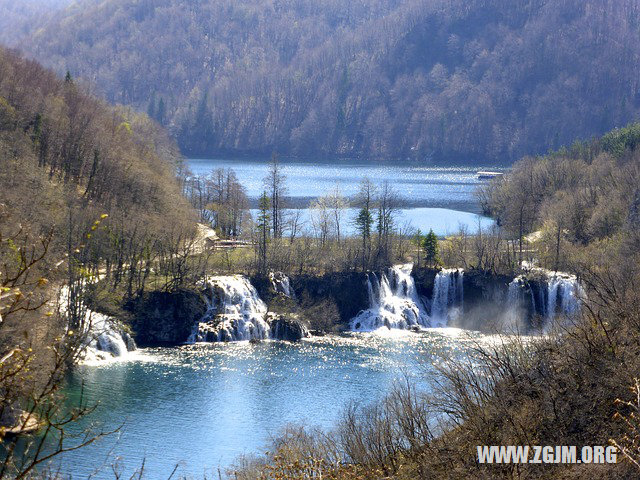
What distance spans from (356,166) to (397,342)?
134176 millimetres

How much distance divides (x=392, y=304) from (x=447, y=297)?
170 inches

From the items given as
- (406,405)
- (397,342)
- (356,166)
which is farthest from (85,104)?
(356,166)

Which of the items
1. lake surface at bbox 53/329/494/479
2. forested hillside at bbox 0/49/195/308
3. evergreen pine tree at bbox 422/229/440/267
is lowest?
lake surface at bbox 53/329/494/479

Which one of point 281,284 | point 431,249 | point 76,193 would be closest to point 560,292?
point 431,249

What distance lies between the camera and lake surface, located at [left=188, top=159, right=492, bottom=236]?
94.8 m

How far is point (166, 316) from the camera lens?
5319 cm

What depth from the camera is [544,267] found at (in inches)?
2468

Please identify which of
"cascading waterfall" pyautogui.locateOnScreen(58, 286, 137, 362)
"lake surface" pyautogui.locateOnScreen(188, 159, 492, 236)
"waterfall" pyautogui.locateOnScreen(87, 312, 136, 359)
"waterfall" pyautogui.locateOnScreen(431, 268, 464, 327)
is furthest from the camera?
"lake surface" pyautogui.locateOnScreen(188, 159, 492, 236)

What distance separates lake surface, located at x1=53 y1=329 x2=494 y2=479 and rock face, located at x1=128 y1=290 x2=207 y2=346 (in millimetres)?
2056

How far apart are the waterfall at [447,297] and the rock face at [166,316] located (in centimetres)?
1686

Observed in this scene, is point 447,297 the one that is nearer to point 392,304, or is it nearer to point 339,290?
point 392,304

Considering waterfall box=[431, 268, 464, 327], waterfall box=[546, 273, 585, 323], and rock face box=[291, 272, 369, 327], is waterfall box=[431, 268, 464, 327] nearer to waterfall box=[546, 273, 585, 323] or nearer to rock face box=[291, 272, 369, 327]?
rock face box=[291, 272, 369, 327]

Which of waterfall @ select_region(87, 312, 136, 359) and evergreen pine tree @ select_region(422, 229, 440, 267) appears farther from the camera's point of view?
evergreen pine tree @ select_region(422, 229, 440, 267)

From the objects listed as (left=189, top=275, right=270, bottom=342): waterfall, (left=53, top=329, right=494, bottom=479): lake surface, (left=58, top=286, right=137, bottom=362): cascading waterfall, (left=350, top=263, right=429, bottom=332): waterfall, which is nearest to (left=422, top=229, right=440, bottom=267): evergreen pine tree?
(left=350, top=263, right=429, bottom=332): waterfall
